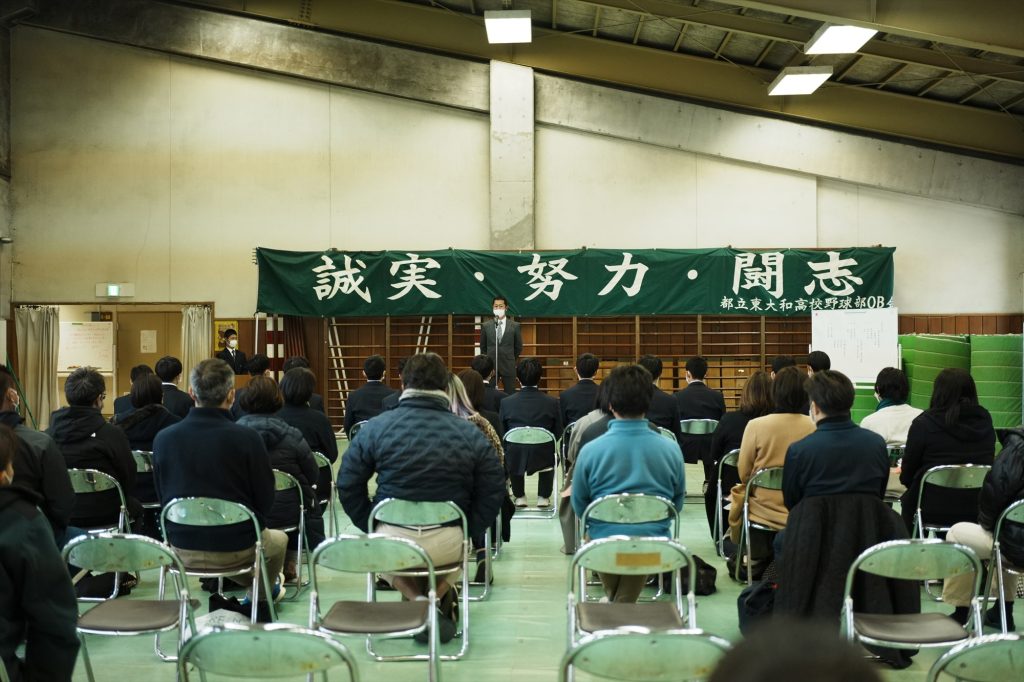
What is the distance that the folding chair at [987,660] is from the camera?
1.97m

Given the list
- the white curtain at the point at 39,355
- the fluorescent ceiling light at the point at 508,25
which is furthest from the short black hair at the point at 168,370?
the white curtain at the point at 39,355

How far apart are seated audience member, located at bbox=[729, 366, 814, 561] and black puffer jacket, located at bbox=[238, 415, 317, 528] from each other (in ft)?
7.79

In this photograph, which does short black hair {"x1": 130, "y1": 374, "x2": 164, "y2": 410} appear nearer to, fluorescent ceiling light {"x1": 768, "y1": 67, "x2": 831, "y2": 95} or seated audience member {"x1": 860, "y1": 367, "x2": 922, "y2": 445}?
seated audience member {"x1": 860, "y1": 367, "x2": 922, "y2": 445}

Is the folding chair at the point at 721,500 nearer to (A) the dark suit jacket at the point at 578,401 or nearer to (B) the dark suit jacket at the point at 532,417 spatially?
(B) the dark suit jacket at the point at 532,417

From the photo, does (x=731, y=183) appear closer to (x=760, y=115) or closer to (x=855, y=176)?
(x=760, y=115)

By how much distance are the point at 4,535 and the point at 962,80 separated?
1209 centimetres

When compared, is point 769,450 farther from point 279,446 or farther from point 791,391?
point 279,446

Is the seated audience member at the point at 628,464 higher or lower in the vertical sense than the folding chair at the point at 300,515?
higher

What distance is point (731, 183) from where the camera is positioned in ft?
38.1

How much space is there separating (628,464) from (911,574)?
120cm

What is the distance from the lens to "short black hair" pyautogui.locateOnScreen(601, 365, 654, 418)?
11.7 feet

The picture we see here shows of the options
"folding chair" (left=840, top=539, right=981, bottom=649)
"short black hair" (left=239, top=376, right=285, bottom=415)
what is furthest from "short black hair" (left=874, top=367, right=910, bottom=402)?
"short black hair" (left=239, top=376, right=285, bottom=415)

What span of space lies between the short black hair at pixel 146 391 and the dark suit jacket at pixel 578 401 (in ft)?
9.72

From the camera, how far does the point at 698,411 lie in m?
6.52
